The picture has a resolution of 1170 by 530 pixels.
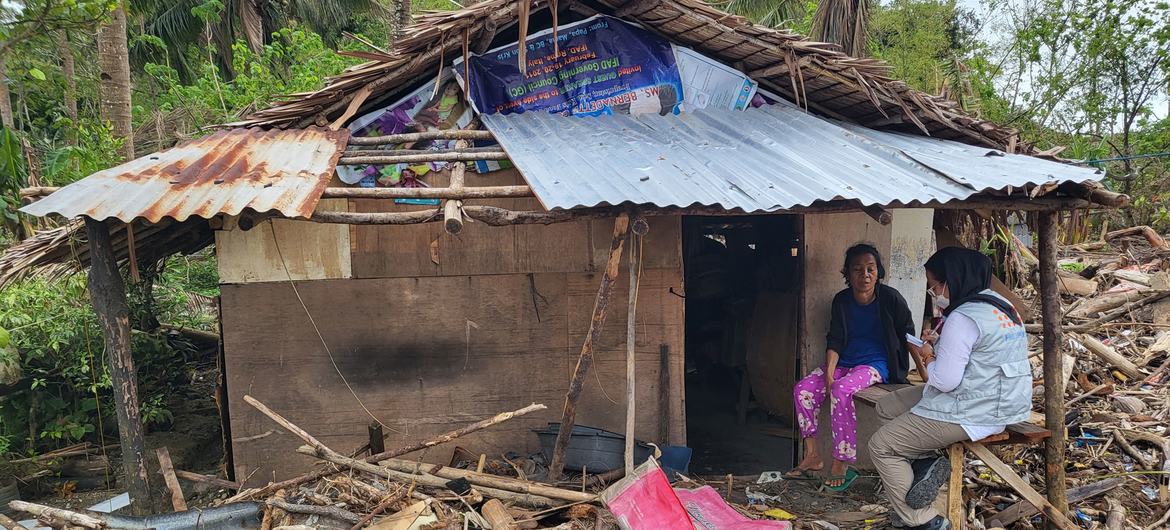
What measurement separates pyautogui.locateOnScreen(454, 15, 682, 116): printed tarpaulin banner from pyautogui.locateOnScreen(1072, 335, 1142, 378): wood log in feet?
18.6

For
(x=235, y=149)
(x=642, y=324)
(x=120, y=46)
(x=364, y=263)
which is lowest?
(x=642, y=324)

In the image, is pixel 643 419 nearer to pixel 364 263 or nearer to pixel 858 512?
pixel 858 512

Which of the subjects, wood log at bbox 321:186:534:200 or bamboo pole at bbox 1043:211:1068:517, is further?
bamboo pole at bbox 1043:211:1068:517

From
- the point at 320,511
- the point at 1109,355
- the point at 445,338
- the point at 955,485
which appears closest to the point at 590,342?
the point at 445,338

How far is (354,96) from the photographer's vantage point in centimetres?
471

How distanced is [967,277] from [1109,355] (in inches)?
186

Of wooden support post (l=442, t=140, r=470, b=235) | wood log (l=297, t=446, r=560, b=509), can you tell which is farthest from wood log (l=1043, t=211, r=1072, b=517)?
wooden support post (l=442, t=140, r=470, b=235)

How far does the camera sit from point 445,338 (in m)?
5.18

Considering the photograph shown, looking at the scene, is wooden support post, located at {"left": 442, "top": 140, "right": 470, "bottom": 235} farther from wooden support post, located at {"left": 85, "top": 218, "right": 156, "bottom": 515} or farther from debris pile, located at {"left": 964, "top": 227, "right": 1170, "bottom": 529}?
debris pile, located at {"left": 964, "top": 227, "right": 1170, "bottom": 529}

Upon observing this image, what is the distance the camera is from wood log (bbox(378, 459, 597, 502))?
4.14m

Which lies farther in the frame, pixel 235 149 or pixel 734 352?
pixel 734 352

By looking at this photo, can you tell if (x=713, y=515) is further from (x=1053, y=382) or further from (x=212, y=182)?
(x=212, y=182)

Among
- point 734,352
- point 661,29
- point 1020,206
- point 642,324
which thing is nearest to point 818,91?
point 661,29

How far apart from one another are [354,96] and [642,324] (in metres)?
2.76
